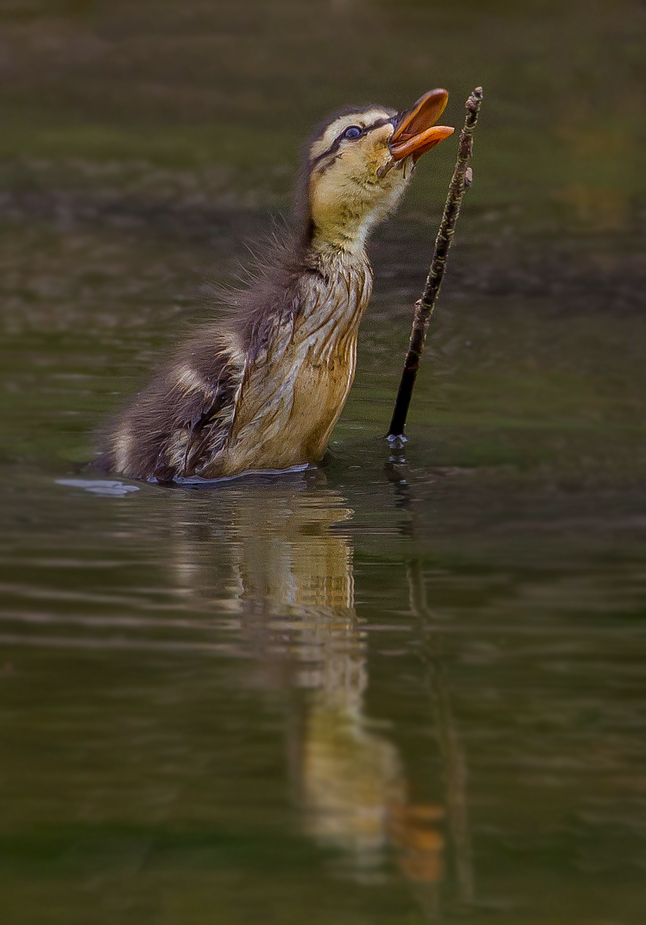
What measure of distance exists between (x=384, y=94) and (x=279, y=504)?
60.2 inches

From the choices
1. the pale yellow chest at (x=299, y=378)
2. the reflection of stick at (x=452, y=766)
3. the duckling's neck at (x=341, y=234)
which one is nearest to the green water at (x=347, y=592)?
the reflection of stick at (x=452, y=766)

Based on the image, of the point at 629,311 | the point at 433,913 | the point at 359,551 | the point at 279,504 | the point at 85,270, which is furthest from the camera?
the point at 85,270

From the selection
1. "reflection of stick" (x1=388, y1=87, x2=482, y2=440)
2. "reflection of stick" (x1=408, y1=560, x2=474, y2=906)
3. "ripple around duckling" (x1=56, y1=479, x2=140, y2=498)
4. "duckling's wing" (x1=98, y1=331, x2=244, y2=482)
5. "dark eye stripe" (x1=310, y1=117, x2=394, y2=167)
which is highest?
"dark eye stripe" (x1=310, y1=117, x2=394, y2=167)

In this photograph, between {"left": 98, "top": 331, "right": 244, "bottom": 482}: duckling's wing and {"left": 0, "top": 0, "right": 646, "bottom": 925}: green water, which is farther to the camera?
{"left": 98, "top": 331, "right": 244, "bottom": 482}: duckling's wing

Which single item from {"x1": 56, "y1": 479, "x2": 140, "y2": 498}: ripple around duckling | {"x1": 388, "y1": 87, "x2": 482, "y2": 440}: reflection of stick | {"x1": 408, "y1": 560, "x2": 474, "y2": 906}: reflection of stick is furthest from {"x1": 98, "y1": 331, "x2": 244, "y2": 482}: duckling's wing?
{"x1": 408, "y1": 560, "x2": 474, "y2": 906}: reflection of stick

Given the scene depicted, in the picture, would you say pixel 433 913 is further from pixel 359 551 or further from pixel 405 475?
pixel 405 475

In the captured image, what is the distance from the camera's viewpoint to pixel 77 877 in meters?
1.95

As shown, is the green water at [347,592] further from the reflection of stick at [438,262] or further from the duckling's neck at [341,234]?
the duckling's neck at [341,234]

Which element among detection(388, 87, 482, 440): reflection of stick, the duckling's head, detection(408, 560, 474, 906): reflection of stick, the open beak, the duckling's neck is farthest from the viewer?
the duckling's neck

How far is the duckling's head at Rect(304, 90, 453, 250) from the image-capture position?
14.4ft

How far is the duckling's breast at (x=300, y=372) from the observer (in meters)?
4.45

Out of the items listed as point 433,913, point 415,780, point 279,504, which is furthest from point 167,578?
point 433,913

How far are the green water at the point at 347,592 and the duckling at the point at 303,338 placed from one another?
0.46 feet

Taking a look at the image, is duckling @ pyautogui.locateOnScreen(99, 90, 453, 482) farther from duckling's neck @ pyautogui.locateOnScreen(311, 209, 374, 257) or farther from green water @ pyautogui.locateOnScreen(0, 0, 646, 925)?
green water @ pyautogui.locateOnScreen(0, 0, 646, 925)
